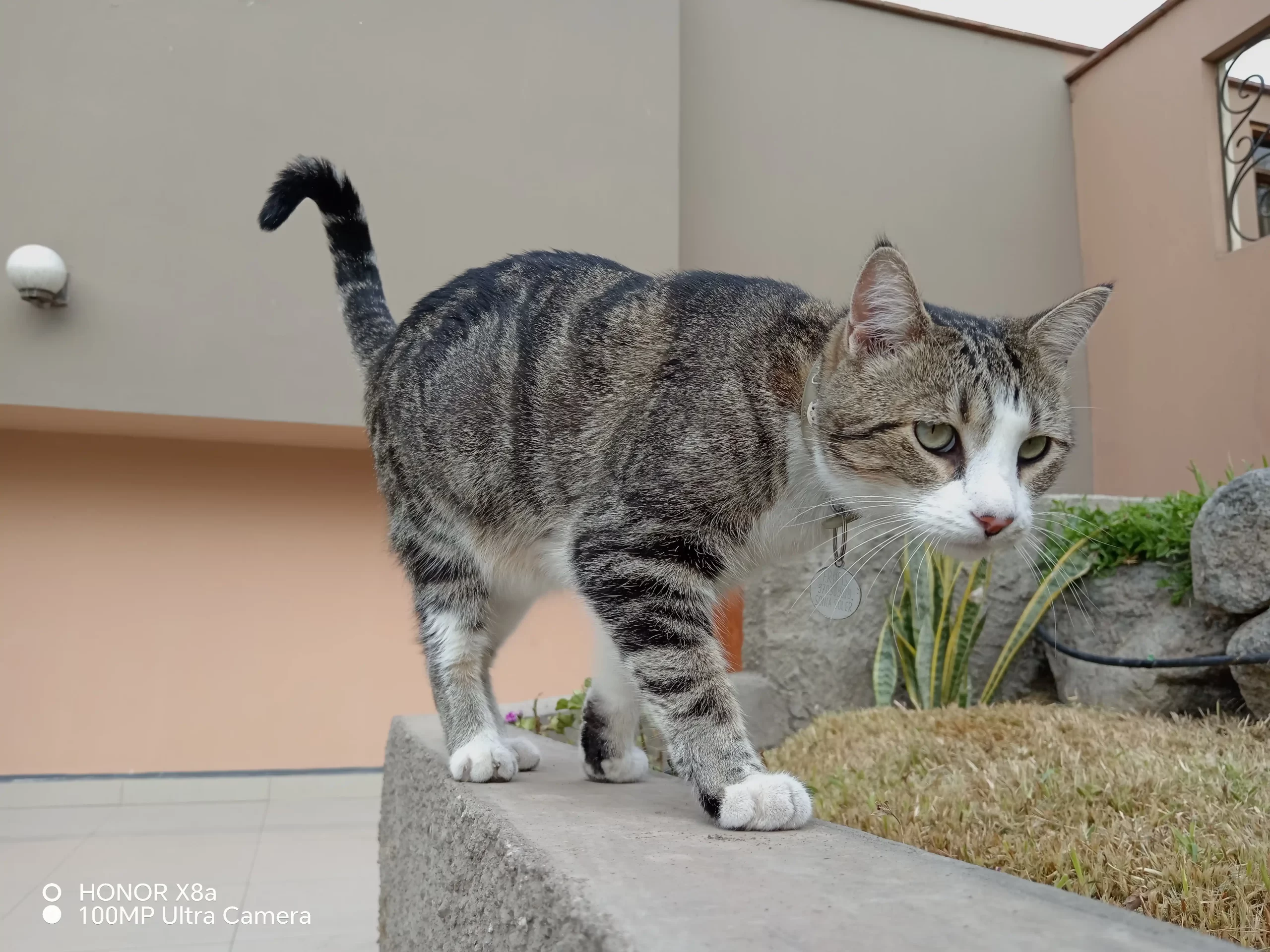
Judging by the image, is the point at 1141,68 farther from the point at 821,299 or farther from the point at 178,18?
the point at 178,18

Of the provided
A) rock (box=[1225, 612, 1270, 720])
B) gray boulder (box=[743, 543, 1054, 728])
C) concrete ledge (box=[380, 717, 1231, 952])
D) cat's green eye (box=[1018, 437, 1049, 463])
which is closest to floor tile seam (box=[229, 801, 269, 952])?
concrete ledge (box=[380, 717, 1231, 952])

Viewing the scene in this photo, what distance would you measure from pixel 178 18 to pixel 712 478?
3.72 m

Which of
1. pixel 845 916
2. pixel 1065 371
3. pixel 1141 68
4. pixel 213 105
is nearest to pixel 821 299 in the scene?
pixel 1065 371

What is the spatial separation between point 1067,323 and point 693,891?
1095 mm

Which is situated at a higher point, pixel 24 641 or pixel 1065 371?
pixel 1065 371

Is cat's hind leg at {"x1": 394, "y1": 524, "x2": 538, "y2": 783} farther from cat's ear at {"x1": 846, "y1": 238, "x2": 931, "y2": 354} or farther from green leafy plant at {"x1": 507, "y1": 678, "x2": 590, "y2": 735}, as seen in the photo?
green leafy plant at {"x1": 507, "y1": 678, "x2": 590, "y2": 735}

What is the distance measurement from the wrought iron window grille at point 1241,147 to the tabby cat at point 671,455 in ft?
11.0

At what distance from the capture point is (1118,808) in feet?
4.80

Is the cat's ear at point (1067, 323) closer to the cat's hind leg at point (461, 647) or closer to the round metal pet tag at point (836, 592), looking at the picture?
the round metal pet tag at point (836, 592)

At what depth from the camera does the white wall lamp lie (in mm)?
3395

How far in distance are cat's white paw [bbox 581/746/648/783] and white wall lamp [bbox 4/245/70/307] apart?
3010 mm

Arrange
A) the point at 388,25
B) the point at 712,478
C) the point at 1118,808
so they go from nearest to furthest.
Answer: the point at 712,478, the point at 1118,808, the point at 388,25

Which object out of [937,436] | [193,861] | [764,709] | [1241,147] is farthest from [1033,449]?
[1241,147]

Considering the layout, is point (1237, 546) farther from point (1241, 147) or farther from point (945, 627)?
point (1241, 147)
